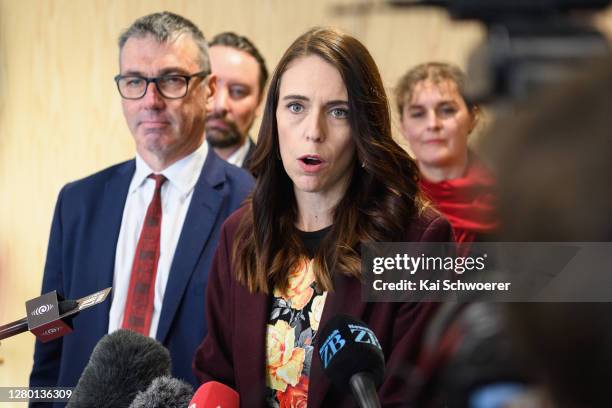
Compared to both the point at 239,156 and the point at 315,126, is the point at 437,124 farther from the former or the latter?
the point at 315,126

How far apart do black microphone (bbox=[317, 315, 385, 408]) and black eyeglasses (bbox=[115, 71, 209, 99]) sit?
115 cm

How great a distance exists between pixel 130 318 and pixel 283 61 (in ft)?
2.18

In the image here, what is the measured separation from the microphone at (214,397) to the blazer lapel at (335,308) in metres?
0.13

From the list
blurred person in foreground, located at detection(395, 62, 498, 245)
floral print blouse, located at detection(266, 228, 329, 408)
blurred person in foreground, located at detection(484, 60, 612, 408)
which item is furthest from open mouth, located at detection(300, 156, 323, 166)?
blurred person in foreground, located at detection(484, 60, 612, 408)

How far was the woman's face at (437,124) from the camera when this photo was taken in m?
2.35

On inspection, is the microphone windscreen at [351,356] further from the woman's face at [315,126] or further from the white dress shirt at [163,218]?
the white dress shirt at [163,218]

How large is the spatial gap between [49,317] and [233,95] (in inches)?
65.8

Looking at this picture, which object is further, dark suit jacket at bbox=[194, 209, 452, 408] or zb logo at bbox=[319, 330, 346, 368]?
dark suit jacket at bbox=[194, 209, 452, 408]

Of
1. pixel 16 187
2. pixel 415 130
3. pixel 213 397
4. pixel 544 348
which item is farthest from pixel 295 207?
pixel 16 187

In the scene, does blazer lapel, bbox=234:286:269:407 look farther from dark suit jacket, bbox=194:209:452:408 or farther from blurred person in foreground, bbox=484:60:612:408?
blurred person in foreground, bbox=484:60:612:408

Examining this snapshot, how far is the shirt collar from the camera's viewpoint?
1984 mm

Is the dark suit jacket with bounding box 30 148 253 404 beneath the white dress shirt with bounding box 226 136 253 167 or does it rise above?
beneath

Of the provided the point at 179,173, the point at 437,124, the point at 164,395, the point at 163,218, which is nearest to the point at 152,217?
the point at 163,218

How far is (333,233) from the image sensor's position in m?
1.52
